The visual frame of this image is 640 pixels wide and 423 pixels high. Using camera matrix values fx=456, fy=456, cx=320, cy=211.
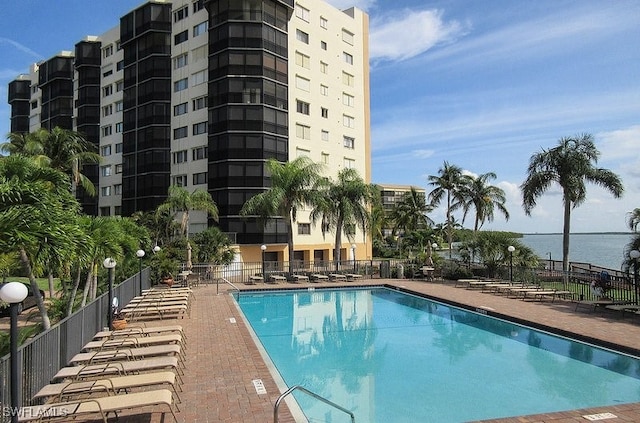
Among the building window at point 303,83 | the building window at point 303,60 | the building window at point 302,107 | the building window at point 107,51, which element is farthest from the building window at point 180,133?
the building window at point 107,51

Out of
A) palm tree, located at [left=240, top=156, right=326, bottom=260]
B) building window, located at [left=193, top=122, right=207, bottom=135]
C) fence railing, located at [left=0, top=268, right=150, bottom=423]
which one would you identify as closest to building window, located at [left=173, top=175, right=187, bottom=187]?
building window, located at [left=193, top=122, right=207, bottom=135]

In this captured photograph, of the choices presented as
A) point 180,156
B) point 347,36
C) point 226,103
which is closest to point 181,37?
point 226,103

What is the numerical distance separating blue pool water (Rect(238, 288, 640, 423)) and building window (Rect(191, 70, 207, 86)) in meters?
30.2

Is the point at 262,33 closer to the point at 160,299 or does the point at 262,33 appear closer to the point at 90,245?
the point at 160,299

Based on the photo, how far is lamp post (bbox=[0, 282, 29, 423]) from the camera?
5.98m

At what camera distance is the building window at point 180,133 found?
4469 cm

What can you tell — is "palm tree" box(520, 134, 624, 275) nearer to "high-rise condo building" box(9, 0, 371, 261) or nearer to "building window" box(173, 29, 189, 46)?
"high-rise condo building" box(9, 0, 371, 261)

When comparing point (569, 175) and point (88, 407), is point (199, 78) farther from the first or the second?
point (88, 407)

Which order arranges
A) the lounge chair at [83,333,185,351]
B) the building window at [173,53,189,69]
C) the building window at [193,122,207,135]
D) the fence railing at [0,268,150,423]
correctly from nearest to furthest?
the fence railing at [0,268,150,423] < the lounge chair at [83,333,185,351] < the building window at [193,122,207,135] < the building window at [173,53,189,69]

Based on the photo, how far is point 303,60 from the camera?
1754 inches

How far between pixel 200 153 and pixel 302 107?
10.7m

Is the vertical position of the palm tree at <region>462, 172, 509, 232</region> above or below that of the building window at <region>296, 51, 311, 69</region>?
below

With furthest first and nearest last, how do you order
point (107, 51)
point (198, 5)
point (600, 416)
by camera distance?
point (107, 51), point (198, 5), point (600, 416)

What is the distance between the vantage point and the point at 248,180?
39875mm
